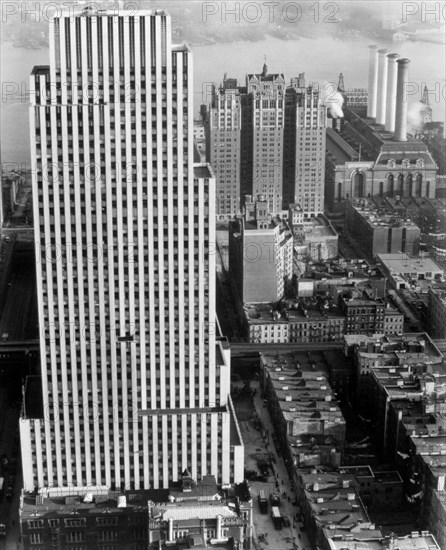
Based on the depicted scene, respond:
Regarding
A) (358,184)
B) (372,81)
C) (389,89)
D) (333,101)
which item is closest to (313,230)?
(358,184)

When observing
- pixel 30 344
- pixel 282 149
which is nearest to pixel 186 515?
pixel 30 344

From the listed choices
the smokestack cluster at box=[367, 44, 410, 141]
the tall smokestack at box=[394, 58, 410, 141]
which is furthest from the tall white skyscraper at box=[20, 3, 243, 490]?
the tall smokestack at box=[394, 58, 410, 141]

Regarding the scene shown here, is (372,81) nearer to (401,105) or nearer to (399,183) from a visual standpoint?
(401,105)

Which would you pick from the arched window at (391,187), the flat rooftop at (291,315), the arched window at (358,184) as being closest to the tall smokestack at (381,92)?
the arched window at (391,187)

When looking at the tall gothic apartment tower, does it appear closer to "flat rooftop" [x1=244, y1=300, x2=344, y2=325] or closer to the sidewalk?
"flat rooftop" [x1=244, y1=300, x2=344, y2=325]

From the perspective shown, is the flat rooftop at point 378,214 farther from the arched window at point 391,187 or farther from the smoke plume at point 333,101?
the smoke plume at point 333,101

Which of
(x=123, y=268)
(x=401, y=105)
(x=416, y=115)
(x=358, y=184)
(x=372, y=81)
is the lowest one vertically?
(x=123, y=268)

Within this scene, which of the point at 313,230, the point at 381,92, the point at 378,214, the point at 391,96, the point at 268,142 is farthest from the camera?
the point at 381,92
